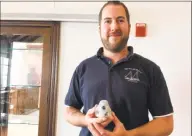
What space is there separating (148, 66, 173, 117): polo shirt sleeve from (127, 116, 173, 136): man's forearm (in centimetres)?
3

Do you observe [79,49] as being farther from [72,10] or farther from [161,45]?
[161,45]

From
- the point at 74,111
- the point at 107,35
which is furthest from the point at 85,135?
the point at 107,35

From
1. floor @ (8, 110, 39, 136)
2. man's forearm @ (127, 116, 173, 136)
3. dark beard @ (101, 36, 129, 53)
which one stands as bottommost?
floor @ (8, 110, 39, 136)

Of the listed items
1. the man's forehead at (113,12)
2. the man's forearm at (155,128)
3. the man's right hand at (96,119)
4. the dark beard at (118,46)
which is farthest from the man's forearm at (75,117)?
the man's forehead at (113,12)

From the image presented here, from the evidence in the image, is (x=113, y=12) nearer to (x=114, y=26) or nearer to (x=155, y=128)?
(x=114, y=26)

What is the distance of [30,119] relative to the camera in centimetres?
213

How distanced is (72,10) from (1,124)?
1294 millimetres

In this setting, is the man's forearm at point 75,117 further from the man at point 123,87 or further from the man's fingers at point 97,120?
the man's fingers at point 97,120

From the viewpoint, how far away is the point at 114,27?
112 cm

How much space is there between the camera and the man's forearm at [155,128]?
1026mm

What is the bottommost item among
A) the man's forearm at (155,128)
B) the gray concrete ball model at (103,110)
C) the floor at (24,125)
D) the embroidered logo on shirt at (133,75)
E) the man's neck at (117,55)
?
the floor at (24,125)

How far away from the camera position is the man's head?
113 centimetres

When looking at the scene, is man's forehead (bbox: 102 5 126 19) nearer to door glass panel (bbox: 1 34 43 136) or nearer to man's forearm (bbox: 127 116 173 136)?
man's forearm (bbox: 127 116 173 136)

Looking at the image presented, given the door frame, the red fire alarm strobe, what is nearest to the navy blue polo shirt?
the red fire alarm strobe
